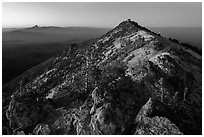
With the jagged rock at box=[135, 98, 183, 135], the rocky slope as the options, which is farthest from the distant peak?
the jagged rock at box=[135, 98, 183, 135]

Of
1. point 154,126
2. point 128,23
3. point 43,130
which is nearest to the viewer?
point 154,126

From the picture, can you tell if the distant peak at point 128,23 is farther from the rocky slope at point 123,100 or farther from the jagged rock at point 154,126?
the jagged rock at point 154,126

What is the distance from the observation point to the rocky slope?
94.2ft

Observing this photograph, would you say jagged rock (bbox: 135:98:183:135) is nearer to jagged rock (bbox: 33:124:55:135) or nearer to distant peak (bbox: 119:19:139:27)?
jagged rock (bbox: 33:124:55:135)

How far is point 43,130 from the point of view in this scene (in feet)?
98.6

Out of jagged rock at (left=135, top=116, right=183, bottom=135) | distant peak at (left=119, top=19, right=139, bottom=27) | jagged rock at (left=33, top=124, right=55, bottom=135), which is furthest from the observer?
distant peak at (left=119, top=19, right=139, bottom=27)

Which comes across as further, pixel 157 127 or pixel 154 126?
pixel 154 126

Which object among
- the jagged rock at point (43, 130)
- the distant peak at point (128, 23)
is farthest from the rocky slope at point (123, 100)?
the distant peak at point (128, 23)

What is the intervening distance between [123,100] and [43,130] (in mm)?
11586

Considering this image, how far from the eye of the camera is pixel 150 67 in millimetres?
37156

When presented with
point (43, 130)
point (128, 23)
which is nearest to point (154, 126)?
point (43, 130)

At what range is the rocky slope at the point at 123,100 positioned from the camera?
28.7 m

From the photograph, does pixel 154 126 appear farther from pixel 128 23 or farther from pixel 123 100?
pixel 128 23

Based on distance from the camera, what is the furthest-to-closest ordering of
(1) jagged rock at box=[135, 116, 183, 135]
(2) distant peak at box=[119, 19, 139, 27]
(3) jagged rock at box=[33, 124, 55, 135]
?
(2) distant peak at box=[119, 19, 139, 27] → (3) jagged rock at box=[33, 124, 55, 135] → (1) jagged rock at box=[135, 116, 183, 135]
